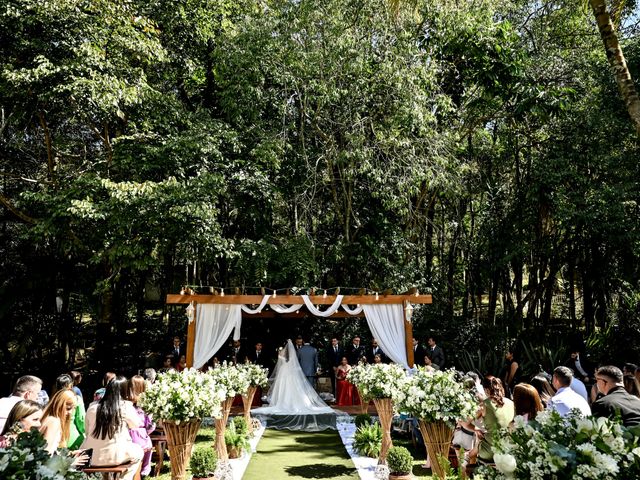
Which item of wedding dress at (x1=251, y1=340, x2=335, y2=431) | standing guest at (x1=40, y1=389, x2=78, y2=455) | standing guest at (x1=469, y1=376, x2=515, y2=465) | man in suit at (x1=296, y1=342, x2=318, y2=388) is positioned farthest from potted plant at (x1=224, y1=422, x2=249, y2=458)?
man in suit at (x1=296, y1=342, x2=318, y2=388)

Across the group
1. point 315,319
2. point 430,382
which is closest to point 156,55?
point 315,319

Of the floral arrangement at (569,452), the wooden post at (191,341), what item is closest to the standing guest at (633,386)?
the floral arrangement at (569,452)

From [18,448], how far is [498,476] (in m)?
2.42

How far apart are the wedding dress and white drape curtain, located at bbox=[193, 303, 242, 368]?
4.19ft

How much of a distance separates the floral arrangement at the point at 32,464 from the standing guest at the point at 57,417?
160 cm

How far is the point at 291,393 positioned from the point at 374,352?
227 centimetres

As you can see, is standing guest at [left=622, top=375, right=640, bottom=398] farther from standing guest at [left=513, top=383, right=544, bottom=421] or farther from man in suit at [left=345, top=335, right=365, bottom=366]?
man in suit at [left=345, top=335, right=365, bottom=366]

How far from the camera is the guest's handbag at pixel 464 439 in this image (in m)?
6.40

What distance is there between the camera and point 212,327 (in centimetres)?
1159

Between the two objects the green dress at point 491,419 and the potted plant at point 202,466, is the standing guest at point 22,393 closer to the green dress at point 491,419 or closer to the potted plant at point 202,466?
the potted plant at point 202,466

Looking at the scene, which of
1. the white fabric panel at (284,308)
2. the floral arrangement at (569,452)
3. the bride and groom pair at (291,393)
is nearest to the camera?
the floral arrangement at (569,452)

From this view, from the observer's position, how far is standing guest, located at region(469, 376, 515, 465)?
201 inches

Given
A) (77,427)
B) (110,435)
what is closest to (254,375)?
(77,427)

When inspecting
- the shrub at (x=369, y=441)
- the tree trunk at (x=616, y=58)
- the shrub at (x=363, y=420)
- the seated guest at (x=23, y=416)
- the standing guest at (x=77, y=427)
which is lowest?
the shrub at (x=369, y=441)
